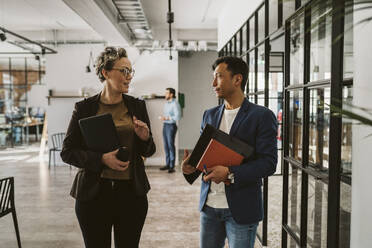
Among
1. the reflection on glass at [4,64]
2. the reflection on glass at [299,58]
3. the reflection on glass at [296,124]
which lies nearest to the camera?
the reflection on glass at [299,58]

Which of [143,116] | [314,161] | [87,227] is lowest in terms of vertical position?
[87,227]

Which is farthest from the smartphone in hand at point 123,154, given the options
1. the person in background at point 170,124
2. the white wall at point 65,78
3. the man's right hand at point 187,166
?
the white wall at point 65,78

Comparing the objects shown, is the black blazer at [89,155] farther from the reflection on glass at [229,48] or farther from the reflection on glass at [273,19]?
the reflection on glass at [229,48]

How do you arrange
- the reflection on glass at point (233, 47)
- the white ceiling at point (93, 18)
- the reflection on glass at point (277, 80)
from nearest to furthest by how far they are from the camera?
the reflection on glass at point (233, 47) → the white ceiling at point (93, 18) → the reflection on glass at point (277, 80)

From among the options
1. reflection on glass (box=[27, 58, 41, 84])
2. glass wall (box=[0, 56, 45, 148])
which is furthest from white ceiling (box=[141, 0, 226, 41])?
reflection on glass (box=[27, 58, 41, 84])

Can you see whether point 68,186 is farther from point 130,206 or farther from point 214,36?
point 214,36

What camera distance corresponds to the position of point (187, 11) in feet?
22.3

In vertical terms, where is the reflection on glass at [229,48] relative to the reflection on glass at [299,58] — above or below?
above

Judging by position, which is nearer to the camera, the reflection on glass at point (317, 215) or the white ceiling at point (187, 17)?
the reflection on glass at point (317, 215)

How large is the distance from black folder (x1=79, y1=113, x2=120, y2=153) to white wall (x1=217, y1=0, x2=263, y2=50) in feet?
7.91

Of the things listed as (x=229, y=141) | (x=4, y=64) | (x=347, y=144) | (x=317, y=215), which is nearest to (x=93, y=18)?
(x=317, y=215)

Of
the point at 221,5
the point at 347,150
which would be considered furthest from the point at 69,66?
the point at 347,150

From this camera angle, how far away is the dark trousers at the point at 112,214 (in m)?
1.74

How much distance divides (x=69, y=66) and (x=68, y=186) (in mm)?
3387
